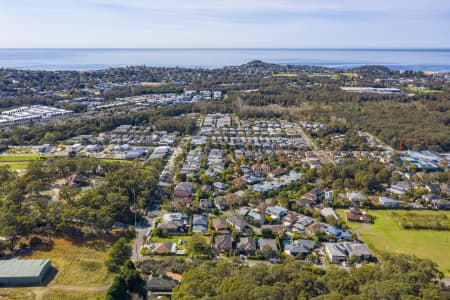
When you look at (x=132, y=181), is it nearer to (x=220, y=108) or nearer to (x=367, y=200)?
(x=367, y=200)

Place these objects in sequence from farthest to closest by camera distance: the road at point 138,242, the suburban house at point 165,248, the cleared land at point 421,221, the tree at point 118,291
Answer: the cleared land at point 421,221, the suburban house at point 165,248, the road at point 138,242, the tree at point 118,291

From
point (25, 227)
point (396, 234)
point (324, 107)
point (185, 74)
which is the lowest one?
point (396, 234)

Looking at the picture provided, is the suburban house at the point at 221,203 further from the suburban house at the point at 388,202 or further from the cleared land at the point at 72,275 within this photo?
the suburban house at the point at 388,202

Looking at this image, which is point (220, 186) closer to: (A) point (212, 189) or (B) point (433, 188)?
(A) point (212, 189)

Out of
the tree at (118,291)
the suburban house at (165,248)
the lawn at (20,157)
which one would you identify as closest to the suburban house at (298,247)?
the suburban house at (165,248)

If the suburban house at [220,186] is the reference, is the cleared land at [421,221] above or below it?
below

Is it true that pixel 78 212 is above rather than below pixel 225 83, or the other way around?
below

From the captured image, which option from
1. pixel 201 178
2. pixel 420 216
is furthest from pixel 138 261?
pixel 420 216

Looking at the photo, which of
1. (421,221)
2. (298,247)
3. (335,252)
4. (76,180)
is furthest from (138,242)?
(421,221)
